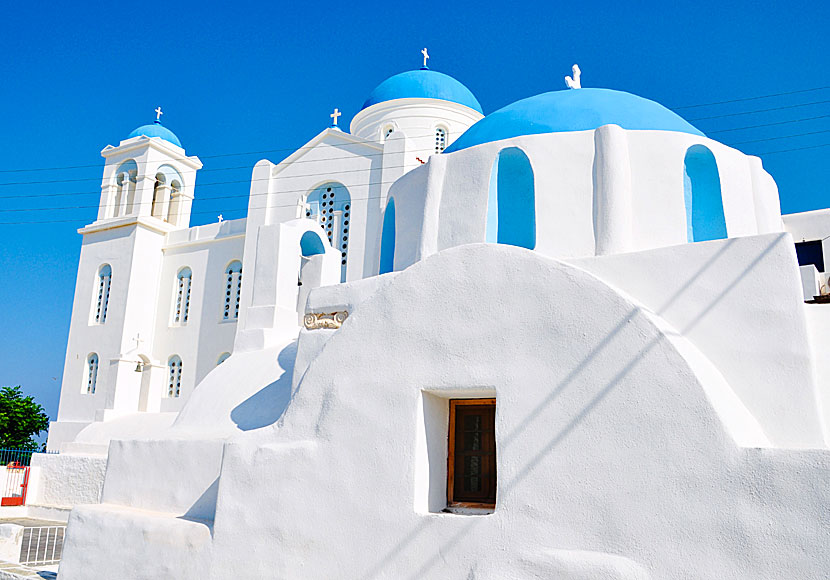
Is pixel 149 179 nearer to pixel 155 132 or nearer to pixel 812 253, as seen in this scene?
pixel 155 132

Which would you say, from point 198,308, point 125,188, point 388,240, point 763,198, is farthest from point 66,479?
point 763,198

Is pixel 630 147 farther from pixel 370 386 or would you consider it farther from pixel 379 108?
pixel 379 108

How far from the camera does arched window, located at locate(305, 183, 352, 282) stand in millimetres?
18672

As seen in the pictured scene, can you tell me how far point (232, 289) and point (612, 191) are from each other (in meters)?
16.6

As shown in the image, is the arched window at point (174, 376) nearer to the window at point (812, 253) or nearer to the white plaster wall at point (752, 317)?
the window at point (812, 253)

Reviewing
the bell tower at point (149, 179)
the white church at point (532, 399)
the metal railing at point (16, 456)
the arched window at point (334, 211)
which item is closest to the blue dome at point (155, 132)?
the bell tower at point (149, 179)

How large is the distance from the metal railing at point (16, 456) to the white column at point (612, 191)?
15316mm

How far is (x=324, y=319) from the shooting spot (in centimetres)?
626

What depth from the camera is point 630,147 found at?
21.1 feet

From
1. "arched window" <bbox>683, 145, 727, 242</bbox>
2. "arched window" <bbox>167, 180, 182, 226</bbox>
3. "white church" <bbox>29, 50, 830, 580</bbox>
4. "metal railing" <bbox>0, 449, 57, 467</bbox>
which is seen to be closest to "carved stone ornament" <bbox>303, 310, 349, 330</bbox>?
"white church" <bbox>29, 50, 830, 580</bbox>

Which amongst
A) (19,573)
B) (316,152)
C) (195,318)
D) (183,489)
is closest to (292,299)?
(183,489)

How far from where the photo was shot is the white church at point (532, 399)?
12.3 ft

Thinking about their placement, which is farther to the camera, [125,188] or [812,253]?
[125,188]

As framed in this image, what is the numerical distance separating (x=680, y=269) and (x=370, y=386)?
2289 millimetres
